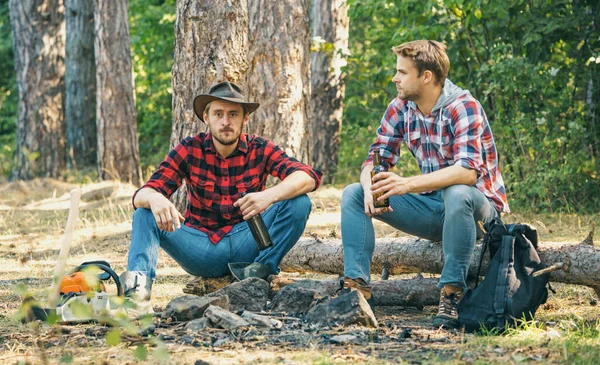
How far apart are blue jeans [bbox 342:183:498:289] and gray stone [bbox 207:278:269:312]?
580mm

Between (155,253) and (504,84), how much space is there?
6377mm

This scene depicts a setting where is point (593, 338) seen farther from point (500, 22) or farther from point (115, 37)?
point (115, 37)

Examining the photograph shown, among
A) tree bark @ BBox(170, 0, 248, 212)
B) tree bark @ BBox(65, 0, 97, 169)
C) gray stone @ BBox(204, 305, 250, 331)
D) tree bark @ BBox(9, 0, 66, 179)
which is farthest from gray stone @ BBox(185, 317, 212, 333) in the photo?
tree bark @ BBox(65, 0, 97, 169)

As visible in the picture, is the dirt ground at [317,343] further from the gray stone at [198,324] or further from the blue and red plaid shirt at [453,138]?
the blue and red plaid shirt at [453,138]

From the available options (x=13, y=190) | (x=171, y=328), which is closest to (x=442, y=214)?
(x=171, y=328)

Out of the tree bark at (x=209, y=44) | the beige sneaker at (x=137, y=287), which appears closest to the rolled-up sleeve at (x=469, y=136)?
the beige sneaker at (x=137, y=287)

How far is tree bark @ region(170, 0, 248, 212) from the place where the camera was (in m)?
8.05

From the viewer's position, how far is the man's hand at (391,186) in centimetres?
542

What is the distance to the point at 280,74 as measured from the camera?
10.2 meters

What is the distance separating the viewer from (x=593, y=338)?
4535 millimetres

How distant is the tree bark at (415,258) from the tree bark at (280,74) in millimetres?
3517

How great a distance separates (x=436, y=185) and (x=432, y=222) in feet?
1.22

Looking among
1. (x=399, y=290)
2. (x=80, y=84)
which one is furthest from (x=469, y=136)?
(x=80, y=84)

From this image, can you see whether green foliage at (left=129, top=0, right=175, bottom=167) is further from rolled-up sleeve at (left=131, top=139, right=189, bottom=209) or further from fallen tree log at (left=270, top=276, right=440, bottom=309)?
fallen tree log at (left=270, top=276, right=440, bottom=309)
